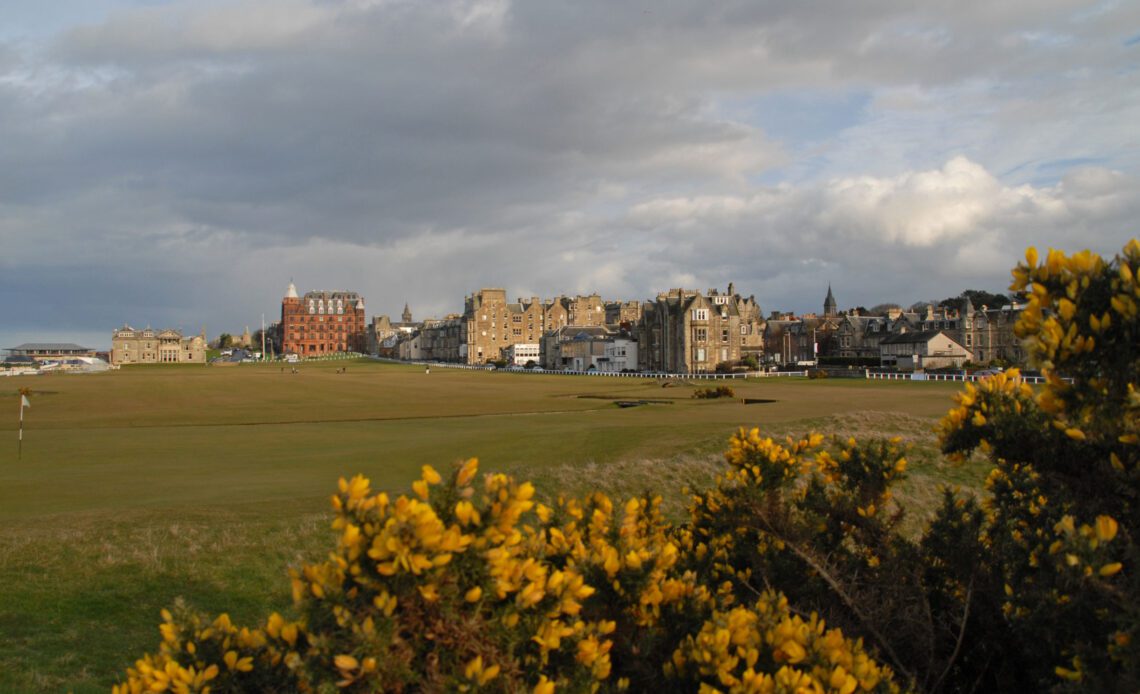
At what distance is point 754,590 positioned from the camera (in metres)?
6.26

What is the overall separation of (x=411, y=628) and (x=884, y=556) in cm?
425

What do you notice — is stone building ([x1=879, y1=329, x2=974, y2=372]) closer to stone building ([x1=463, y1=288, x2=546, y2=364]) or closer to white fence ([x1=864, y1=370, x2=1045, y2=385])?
white fence ([x1=864, y1=370, x2=1045, y2=385])

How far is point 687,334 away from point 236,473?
88.2m

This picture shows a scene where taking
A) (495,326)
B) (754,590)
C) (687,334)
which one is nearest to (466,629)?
(754,590)

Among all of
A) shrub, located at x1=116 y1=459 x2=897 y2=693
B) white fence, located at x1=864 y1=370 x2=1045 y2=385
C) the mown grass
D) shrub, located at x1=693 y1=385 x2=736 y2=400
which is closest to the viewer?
shrub, located at x1=116 y1=459 x2=897 y2=693

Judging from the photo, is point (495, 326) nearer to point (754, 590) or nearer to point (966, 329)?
point (966, 329)

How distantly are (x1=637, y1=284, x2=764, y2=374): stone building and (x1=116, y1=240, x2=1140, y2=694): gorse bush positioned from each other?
327ft

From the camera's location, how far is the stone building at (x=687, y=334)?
359 feet

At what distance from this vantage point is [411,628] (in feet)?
13.4

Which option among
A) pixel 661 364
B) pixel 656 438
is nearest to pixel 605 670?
pixel 656 438

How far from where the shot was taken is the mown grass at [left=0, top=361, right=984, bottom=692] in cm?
1164

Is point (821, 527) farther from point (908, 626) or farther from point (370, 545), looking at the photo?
point (370, 545)

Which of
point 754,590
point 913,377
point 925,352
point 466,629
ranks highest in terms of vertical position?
point 925,352

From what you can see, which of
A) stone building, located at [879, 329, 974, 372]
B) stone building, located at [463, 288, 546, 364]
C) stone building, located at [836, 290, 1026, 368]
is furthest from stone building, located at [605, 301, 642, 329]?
stone building, located at [879, 329, 974, 372]
